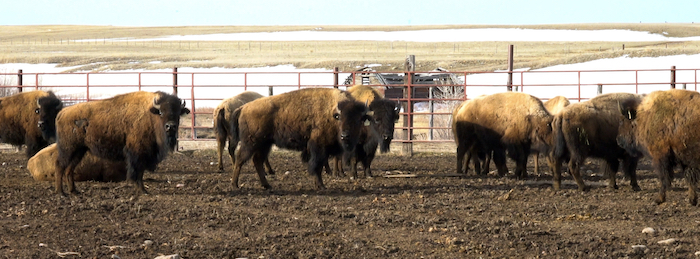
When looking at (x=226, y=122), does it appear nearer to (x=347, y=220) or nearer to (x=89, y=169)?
(x=89, y=169)

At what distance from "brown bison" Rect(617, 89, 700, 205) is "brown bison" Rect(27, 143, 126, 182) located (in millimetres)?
6672

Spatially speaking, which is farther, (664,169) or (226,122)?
(226,122)

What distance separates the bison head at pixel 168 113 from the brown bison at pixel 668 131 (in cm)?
519

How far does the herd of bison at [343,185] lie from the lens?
673cm

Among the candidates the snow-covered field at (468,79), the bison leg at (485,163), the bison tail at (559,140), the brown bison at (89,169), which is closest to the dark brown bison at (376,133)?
the bison leg at (485,163)

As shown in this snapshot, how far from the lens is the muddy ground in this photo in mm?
6445

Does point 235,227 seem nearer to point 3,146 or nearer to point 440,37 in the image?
point 3,146

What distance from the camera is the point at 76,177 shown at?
11.2 m

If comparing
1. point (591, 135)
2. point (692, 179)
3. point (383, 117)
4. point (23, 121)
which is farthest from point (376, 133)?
point (23, 121)

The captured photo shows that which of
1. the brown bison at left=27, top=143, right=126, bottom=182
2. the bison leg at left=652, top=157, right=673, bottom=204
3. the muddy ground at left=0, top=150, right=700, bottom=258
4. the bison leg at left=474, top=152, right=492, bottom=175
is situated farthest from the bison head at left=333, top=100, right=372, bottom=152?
the bison leg at left=652, top=157, right=673, bottom=204

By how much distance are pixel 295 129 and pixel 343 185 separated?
105 centimetres

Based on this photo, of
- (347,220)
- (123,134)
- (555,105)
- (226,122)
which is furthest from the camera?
(555,105)

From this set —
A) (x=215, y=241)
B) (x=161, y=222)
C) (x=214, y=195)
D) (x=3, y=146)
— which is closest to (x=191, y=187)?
(x=214, y=195)

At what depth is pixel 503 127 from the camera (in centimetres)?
1170
